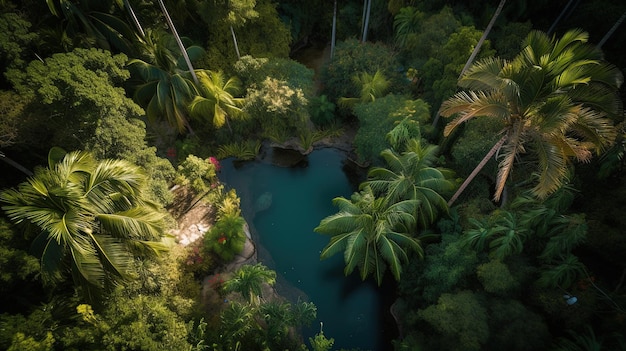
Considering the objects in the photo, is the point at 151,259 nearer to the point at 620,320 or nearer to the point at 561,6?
the point at 620,320

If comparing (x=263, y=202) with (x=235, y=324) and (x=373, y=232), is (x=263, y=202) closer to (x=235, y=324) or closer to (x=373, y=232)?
(x=373, y=232)

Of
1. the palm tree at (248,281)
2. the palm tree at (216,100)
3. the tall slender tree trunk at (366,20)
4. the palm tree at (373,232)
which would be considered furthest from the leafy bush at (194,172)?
the tall slender tree trunk at (366,20)

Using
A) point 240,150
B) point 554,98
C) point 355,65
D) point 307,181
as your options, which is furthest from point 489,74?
point 240,150

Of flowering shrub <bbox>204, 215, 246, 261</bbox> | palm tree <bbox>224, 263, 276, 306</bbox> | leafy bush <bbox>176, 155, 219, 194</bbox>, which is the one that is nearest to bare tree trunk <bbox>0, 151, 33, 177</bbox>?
leafy bush <bbox>176, 155, 219, 194</bbox>

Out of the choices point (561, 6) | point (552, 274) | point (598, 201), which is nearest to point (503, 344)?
point (552, 274)

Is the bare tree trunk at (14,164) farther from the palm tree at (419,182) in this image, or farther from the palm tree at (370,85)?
the palm tree at (370,85)
